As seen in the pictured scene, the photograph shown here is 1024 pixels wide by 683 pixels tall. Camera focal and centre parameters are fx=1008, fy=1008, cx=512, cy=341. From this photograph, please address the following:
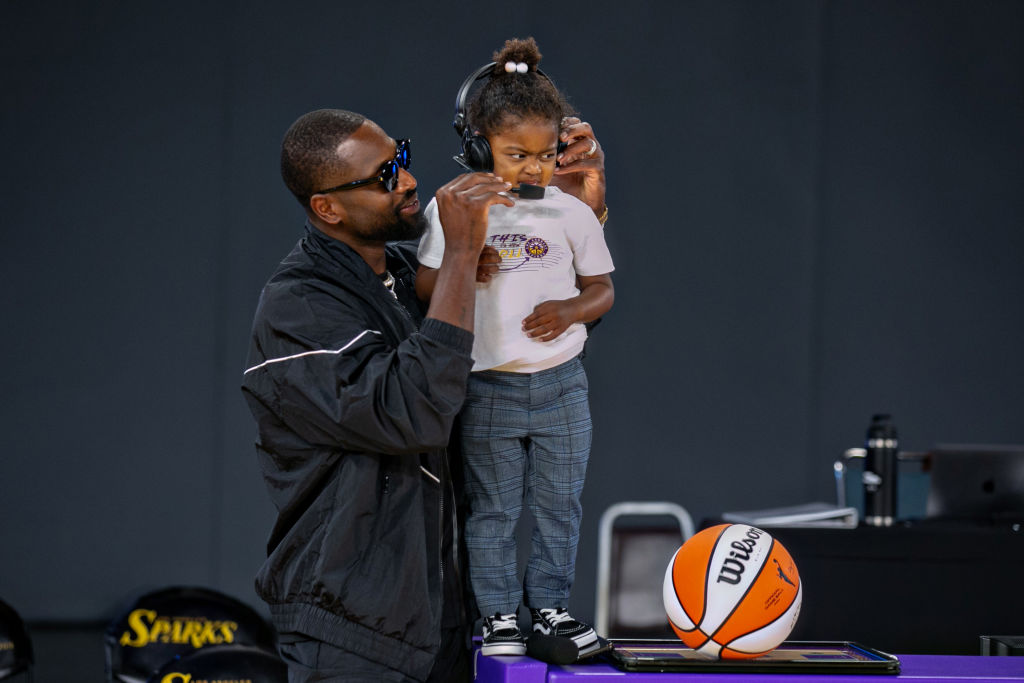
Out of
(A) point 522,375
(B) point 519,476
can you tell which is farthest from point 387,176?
(B) point 519,476

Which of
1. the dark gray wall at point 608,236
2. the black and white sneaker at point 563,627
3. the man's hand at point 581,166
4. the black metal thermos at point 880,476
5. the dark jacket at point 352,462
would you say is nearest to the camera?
the dark jacket at point 352,462

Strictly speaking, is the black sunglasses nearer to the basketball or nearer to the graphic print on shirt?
the graphic print on shirt

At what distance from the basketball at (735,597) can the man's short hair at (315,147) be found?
103 cm

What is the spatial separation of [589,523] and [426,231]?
13.5ft

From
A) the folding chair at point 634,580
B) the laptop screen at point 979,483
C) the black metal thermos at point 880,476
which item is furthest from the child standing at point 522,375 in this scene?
the laptop screen at point 979,483

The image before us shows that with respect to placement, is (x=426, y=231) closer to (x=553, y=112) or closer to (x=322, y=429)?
(x=553, y=112)

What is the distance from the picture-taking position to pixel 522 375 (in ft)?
6.66

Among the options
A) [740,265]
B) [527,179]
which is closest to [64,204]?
[740,265]

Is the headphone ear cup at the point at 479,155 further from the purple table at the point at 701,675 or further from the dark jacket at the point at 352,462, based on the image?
the purple table at the point at 701,675

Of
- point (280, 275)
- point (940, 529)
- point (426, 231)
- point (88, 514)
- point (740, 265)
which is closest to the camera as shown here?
point (280, 275)

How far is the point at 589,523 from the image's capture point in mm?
5953

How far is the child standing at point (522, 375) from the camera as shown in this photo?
200 cm

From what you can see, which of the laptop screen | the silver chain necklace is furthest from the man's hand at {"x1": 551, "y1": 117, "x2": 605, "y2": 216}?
the laptop screen

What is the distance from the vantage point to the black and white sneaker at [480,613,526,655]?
75.7 inches
